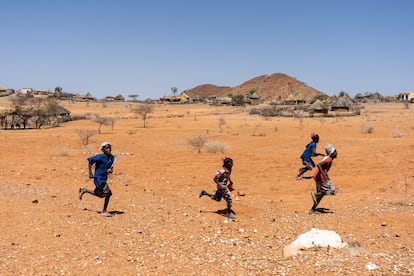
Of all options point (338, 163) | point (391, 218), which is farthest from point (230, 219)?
point (338, 163)

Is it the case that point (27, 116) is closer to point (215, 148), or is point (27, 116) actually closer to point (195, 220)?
point (215, 148)

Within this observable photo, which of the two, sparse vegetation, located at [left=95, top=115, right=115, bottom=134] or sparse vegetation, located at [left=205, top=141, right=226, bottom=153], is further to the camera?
sparse vegetation, located at [left=95, top=115, right=115, bottom=134]

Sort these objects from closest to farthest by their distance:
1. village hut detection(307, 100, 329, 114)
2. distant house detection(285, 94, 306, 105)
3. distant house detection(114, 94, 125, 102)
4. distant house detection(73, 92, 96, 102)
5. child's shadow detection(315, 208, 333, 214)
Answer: child's shadow detection(315, 208, 333, 214)
village hut detection(307, 100, 329, 114)
distant house detection(285, 94, 306, 105)
distant house detection(73, 92, 96, 102)
distant house detection(114, 94, 125, 102)

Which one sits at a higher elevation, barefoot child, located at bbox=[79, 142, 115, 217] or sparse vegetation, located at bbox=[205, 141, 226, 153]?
barefoot child, located at bbox=[79, 142, 115, 217]

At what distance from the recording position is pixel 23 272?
4.67 metres

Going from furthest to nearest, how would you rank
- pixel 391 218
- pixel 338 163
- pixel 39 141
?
pixel 39 141 < pixel 338 163 < pixel 391 218

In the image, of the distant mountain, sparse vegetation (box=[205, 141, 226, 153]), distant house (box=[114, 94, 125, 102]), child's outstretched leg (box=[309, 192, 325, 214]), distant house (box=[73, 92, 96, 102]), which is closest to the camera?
child's outstretched leg (box=[309, 192, 325, 214])

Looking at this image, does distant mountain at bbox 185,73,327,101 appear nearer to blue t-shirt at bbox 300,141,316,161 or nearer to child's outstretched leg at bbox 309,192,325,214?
blue t-shirt at bbox 300,141,316,161

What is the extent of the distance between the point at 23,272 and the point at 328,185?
498cm

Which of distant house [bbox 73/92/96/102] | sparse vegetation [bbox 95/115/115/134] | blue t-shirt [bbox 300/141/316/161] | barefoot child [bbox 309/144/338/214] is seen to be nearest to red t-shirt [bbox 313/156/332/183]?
barefoot child [bbox 309/144/338/214]

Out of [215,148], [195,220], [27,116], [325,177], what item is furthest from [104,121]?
[325,177]

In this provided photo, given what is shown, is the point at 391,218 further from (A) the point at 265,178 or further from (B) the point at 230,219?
(A) the point at 265,178

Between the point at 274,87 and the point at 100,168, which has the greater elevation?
the point at 274,87

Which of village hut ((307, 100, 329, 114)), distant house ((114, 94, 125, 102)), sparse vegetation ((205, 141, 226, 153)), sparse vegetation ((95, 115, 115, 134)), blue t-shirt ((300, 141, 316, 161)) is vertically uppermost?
distant house ((114, 94, 125, 102))
